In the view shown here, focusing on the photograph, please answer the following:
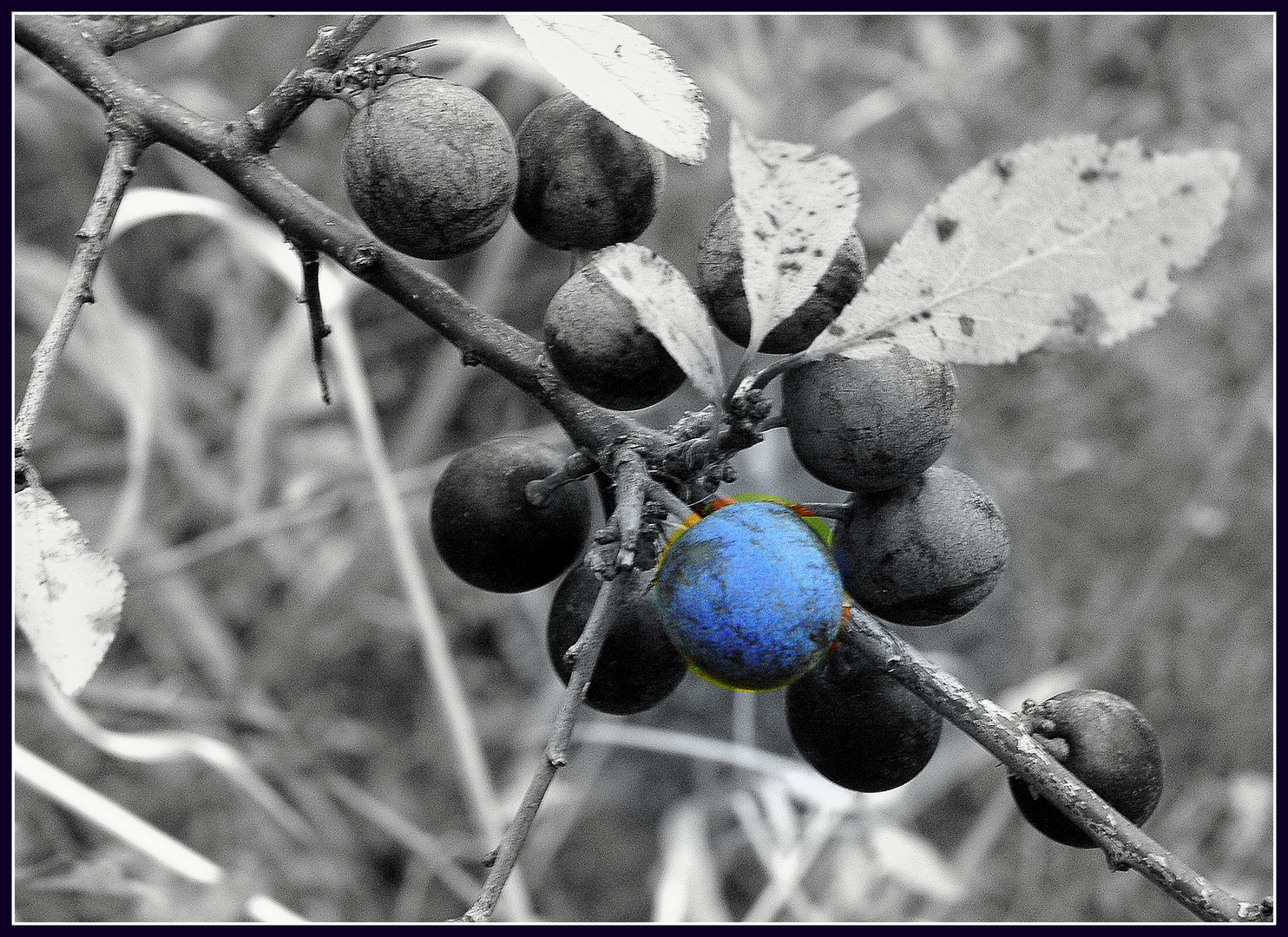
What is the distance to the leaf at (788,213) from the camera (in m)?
0.44

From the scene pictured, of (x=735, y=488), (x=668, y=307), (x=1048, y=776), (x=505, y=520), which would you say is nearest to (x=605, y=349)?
(x=668, y=307)

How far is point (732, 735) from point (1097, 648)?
69 cm

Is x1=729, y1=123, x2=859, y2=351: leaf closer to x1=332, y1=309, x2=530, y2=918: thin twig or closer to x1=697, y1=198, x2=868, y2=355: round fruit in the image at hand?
x1=697, y1=198, x2=868, y2=355: round fruit

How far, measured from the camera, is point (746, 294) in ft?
1.59

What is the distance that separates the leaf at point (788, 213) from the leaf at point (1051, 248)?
0.02 metres

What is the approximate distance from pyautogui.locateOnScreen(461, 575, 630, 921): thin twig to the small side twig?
210 millimetres

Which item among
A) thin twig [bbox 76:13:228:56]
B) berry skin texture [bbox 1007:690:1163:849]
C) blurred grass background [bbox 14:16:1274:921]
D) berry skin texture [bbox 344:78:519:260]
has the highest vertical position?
thin twig [bbox 76:13:228:56]

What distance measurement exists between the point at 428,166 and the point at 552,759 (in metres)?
0.26

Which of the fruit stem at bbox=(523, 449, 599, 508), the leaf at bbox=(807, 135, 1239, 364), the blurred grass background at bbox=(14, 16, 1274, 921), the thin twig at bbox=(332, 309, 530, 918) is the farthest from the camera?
the blurred grass background at bbox=(14, 16, 1274, 921)

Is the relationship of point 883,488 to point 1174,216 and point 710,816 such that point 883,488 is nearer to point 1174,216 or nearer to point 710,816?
point 1174,216

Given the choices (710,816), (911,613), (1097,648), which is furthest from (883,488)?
(1097,648)

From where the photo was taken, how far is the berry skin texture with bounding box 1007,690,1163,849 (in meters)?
0.54

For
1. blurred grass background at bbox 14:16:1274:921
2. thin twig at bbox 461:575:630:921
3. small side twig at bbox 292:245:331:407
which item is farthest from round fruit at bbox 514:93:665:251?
blurred grass background at bbox 14:16:1274:921

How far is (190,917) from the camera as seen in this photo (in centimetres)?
106
